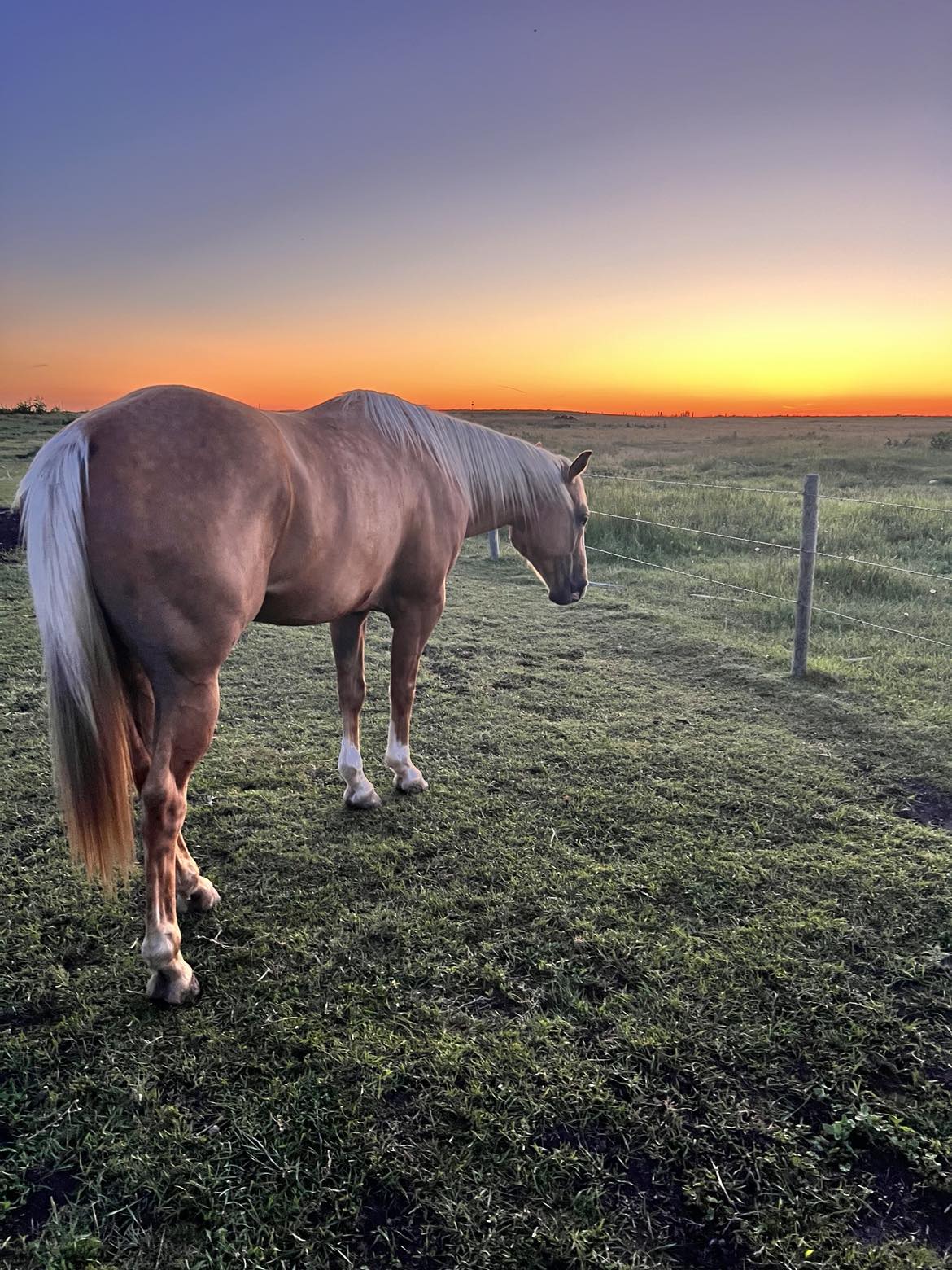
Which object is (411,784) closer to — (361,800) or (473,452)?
(361,800)

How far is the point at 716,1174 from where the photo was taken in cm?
161

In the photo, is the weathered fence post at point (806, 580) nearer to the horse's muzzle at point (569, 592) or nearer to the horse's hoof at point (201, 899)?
the horse's muzzle at point (569, 592)

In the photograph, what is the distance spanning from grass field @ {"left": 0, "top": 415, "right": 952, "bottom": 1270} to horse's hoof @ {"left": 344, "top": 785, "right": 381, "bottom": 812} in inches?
4.0

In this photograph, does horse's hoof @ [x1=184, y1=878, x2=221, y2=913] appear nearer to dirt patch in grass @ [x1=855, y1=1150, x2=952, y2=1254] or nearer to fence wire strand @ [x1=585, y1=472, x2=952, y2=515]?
dirt patch in grass @ [x1=855, y1=1150, x2=952, y2=1254]

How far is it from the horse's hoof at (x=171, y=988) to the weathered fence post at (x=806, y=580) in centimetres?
426

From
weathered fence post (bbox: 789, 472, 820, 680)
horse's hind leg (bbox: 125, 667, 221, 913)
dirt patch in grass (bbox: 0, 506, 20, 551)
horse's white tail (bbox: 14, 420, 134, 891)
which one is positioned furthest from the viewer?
dirt patch in grass (bbox: 0, 506, 20, 551)

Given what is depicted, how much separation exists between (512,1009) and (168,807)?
3.86 feet

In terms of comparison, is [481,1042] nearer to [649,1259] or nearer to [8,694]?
[649,1259]

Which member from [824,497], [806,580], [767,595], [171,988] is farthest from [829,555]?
[171,988]

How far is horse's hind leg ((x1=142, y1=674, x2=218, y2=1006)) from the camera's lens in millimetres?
2037

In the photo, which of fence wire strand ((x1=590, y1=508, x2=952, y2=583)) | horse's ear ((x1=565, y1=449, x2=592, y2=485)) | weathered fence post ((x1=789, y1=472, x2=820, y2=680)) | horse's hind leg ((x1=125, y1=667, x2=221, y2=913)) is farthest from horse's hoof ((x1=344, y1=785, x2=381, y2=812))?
fence wire strand ((x1=590, y1=508, x2=952, y2=583))

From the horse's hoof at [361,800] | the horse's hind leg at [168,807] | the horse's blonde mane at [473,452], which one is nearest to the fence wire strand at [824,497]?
the horse's blonde mane at [473,452]

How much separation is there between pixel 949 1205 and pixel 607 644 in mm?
4353

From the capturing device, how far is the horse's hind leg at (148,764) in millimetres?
2246
